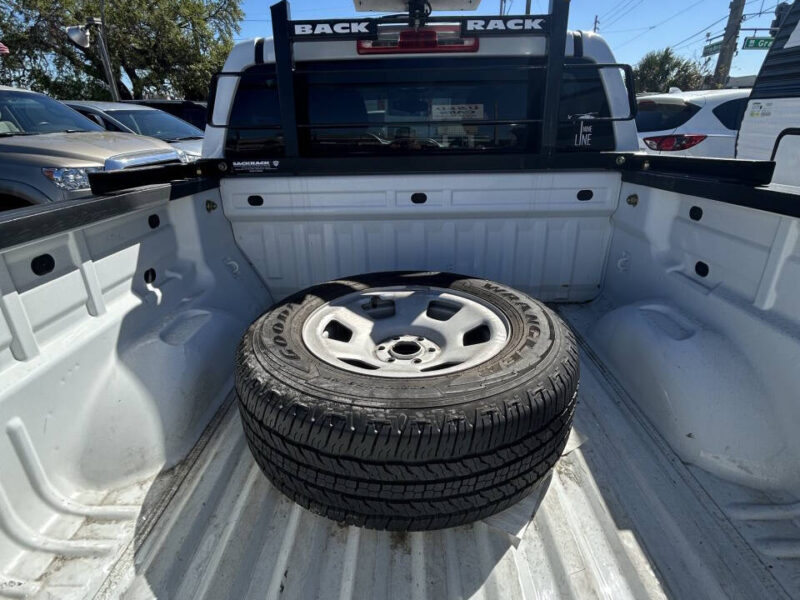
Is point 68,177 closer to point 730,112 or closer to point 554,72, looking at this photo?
point 554,72

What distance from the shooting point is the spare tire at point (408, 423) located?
125 cm

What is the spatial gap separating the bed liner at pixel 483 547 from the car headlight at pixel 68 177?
3.96m

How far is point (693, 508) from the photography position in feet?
4.78

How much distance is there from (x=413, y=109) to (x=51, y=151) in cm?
409

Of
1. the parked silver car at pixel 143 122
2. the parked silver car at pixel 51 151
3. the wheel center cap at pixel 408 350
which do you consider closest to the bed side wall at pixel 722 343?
the wheel center cap at pixel 408 350

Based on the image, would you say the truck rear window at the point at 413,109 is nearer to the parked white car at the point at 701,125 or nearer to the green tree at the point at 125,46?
the parked white car at the point at 701,125

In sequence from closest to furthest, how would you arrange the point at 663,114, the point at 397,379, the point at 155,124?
the point at 397,379
the point at 663,114
the point at 155,124

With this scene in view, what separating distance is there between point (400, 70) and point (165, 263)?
162 cm

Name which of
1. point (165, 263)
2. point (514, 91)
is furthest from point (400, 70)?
point (165, 263)

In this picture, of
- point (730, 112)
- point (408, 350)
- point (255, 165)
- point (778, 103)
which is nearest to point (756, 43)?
point (730, 112)

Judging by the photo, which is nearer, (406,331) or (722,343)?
(722,343)

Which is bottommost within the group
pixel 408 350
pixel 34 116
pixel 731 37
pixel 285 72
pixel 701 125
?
pixel 408 350

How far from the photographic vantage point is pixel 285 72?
Result: 2.26m

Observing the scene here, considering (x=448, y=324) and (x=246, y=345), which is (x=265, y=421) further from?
(x=448, y=324)
